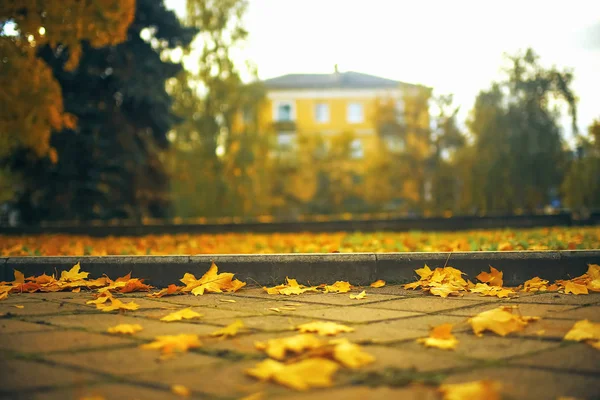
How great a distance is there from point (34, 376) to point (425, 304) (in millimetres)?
2310

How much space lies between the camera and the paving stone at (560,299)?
12.7ft

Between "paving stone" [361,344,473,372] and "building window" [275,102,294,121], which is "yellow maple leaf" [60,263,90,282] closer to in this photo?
"paving stone" [361,344,473,372]

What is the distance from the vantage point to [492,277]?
4559 mm

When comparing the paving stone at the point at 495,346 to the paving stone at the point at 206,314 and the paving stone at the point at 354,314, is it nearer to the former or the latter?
the paving stone at the point at 354,314

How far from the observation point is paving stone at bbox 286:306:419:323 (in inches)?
132

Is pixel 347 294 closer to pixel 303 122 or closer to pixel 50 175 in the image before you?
pixel 50 175

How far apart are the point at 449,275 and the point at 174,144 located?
847 inches

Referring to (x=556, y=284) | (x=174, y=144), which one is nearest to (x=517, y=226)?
(x=556, y=284)

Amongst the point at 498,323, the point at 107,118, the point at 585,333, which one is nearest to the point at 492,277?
the point at 498,323

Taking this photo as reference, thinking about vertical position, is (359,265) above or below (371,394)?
above

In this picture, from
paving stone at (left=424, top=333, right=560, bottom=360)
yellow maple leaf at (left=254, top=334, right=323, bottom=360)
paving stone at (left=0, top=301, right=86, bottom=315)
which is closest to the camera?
yellow maple leaf at (left=254, top=334, right=323, bottom=360)

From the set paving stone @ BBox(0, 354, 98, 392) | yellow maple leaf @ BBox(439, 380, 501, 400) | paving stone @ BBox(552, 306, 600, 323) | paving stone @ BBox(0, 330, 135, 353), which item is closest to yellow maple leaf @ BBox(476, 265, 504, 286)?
paving stone @ BBox(552, 306, 600, 323)

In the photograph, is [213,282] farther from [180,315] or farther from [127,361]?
[127,361]

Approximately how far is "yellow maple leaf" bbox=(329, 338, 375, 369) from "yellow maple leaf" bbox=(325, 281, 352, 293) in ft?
6.43
